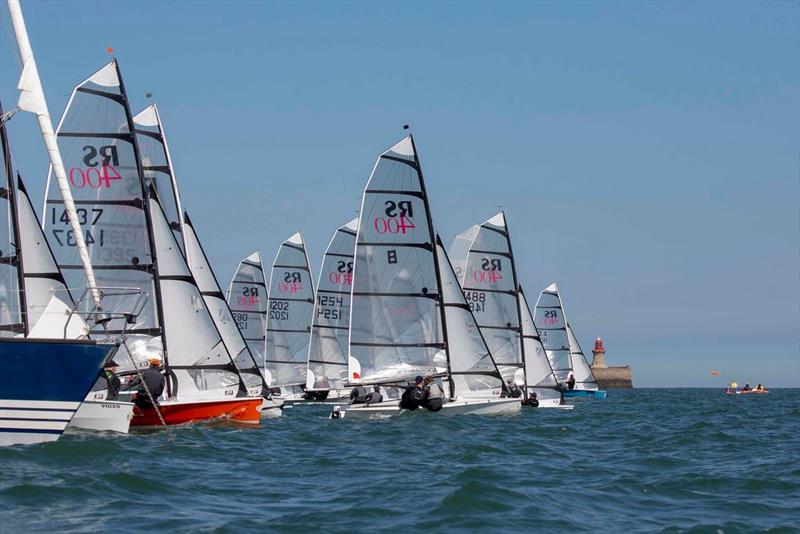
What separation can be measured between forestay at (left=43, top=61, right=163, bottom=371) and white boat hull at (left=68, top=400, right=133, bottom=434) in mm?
5636

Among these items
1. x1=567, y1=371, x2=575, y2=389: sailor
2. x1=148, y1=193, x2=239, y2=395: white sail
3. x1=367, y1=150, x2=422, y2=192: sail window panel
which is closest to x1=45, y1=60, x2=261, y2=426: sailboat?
x1=148, y1=193, x2=239, y2=395: white sail

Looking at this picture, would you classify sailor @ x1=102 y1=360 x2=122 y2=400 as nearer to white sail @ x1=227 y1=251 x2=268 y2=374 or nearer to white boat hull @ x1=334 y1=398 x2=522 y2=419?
white boat hull @ x1=334 y1=398 x2=522 y2=419

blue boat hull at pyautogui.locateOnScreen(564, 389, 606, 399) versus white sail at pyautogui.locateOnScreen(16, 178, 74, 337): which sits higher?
white sail at pyautogui.locateOnScreen(16, 178, 74, 337)

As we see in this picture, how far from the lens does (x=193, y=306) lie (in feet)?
86.2

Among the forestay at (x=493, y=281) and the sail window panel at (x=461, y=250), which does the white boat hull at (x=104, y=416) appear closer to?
the forestay at (x=493, y=281)

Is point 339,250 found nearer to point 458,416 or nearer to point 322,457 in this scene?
point 458,416

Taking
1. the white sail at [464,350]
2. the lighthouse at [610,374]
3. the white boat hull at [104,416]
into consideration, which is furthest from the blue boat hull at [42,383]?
the lighthouse at [610,374]

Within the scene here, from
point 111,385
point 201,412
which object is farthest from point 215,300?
point 111,385

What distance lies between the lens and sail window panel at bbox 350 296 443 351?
104ft

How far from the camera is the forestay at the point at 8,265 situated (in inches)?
802

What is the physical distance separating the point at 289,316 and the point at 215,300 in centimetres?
1902

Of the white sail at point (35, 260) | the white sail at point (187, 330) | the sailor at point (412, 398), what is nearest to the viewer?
the white sail at point (35, 260)

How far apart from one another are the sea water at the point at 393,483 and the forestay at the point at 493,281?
1852 cm

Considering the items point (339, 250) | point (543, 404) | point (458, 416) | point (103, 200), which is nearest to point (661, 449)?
point (458, 416)
